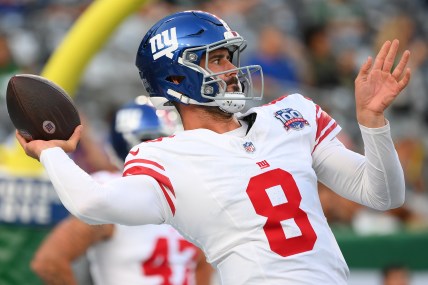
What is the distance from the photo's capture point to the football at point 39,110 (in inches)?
132

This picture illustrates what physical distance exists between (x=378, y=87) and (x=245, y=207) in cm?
62

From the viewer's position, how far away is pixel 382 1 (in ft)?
38.5

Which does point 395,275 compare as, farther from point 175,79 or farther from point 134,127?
point 175,79

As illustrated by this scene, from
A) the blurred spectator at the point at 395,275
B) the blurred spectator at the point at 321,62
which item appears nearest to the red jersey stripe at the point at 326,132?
the blurred spectator at the point at 395,275

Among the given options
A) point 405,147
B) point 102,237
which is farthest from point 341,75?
point 102,237

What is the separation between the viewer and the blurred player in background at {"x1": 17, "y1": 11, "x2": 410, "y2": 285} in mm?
3307

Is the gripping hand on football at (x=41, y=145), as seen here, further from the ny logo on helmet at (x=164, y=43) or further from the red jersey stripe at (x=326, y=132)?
the red jersey stripe at (x=326, y=132)

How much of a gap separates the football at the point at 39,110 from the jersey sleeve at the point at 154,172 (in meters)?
0.25

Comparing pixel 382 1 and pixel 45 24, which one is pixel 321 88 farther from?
pixel 45 24

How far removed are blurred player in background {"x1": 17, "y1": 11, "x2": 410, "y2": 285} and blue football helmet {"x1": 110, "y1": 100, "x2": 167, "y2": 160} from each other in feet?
4.62

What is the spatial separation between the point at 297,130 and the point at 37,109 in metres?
0.92

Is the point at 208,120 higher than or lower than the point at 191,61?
lower

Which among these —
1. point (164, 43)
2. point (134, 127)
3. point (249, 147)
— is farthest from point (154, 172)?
point (134, 127)

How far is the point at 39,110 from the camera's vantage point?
3412 millimetres
